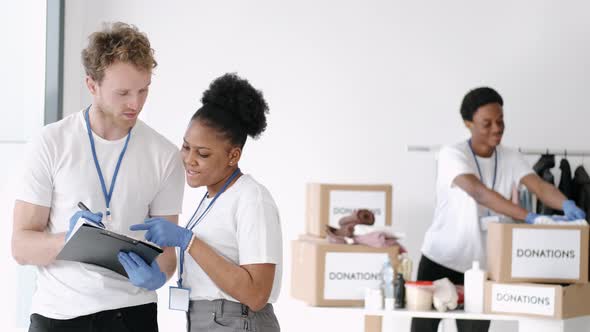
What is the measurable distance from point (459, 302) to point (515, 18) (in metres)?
1.87

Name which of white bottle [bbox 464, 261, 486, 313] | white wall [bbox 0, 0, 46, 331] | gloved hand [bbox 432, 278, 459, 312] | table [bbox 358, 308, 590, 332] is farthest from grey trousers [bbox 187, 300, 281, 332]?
white wall [bbox 0, 0, 46, 331]

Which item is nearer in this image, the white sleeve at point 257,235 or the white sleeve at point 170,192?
the white sleeve at point 257,235

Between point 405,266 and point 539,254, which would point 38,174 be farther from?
point 539,254

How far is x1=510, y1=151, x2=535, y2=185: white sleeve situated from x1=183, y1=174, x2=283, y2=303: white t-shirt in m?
2.13

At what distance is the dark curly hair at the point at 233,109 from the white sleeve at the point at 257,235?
0.65 feet

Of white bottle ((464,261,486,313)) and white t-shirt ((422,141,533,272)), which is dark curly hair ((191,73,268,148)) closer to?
white bottle ((464,261,486,313))

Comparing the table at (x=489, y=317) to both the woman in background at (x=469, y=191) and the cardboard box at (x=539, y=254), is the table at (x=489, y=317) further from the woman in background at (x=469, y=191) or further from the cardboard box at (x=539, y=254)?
the woman in background at (x=469, y=191)

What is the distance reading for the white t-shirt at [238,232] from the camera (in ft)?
6.15

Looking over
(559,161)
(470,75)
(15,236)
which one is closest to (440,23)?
(470,75)

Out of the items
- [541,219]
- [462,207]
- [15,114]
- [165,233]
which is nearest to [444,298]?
[541,219]

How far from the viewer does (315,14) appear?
431 centimetres

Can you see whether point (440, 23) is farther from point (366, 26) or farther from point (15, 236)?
point (15, 236)

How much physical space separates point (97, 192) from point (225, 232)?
325mm

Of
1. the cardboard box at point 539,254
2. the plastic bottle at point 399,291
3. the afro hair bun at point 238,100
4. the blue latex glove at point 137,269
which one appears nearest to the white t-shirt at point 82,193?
the blue latex glove at point 137,269
